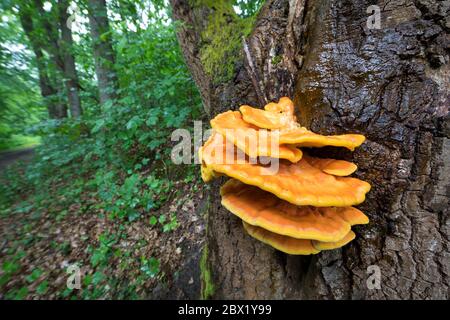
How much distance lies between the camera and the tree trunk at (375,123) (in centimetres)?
117

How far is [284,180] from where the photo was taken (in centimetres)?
106

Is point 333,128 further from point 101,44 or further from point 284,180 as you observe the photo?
point 101,44

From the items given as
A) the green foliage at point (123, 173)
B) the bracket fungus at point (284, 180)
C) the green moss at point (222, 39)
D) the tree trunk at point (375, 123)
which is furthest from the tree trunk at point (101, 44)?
the bracket fungus at point (284, 180)

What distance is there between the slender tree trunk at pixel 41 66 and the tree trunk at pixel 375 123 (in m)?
8.76

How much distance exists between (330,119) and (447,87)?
0.55 m

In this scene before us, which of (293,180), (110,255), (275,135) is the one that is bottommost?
(110,255)

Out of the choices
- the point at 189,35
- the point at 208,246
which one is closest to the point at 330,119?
the point at 208,246

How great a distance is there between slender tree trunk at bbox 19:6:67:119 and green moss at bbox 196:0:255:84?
7832 mm

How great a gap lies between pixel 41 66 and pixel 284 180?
1131 cm

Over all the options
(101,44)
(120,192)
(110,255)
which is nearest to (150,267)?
(110,255)

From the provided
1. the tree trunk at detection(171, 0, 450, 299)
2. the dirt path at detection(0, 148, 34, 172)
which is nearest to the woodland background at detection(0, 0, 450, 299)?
the tree trunk at detection(171, 0, 450, 299)

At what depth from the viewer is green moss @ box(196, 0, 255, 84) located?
5.91ft
